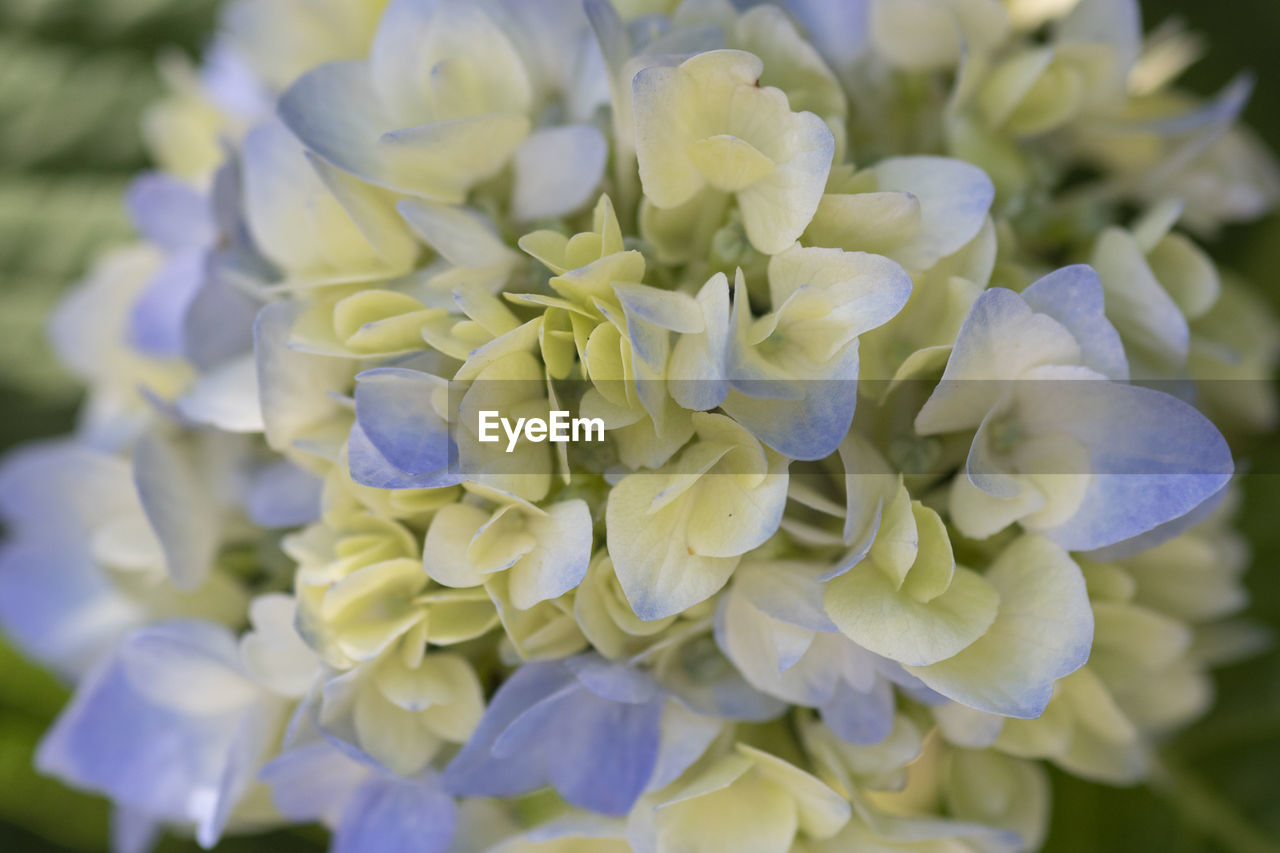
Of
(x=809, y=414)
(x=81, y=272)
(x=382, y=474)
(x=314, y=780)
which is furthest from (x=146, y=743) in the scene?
(x=81, y=272)

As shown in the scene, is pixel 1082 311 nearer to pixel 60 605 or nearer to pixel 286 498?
pixel 286 498

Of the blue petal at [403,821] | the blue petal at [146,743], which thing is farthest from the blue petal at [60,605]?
the blue petal at [403,821]

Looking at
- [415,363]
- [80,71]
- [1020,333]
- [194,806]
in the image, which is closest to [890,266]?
[1020,333]

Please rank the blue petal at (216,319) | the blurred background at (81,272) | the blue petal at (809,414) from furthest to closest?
the blurred background at (81,272) → the blue petal at (216,319) → the blue petal at (809,414)

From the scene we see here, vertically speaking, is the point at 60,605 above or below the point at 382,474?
below

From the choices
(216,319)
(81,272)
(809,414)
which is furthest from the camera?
(81,272)

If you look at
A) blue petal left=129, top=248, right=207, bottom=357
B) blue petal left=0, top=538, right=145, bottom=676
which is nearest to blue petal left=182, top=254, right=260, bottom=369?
blue petal left=129, top=248, right=207, bottom=357

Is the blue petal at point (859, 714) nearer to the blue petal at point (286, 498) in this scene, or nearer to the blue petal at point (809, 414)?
the blue petal at point (809, 414)
